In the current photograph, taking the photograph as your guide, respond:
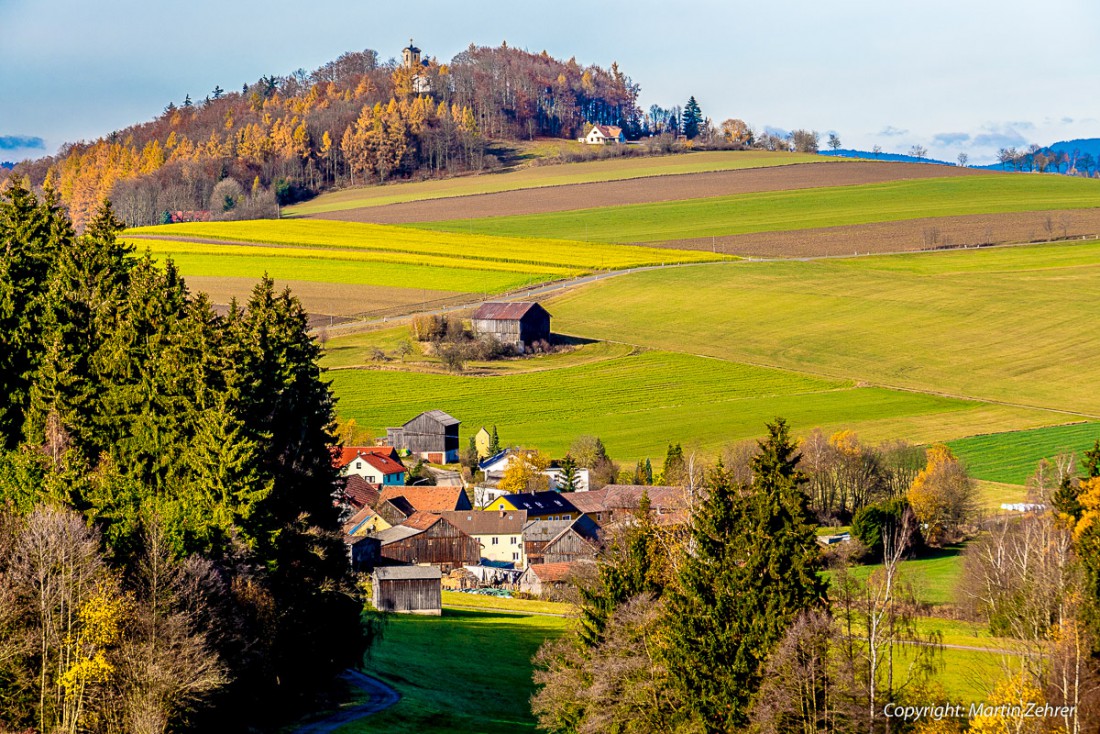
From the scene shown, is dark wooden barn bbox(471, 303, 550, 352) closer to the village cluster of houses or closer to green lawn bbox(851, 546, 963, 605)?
the village cluster of houses

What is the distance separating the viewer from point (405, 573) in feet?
186

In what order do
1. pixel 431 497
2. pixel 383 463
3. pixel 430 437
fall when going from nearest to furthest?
1. pixel 431 497
2. pixel 383 463
3. pixel 430 437

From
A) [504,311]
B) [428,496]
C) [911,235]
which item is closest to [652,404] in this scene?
[428,496]

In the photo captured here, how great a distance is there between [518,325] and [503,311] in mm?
2473

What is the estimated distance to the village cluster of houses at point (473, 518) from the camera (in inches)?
2751

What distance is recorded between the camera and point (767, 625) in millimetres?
31359

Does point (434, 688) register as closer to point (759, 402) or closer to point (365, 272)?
point (759, 402)

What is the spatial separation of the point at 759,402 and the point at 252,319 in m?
52.0

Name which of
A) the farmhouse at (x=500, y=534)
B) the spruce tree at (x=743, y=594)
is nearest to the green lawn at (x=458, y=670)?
the spruce tree at (x=743, y=594)

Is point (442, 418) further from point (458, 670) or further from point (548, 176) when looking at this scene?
point (548, 176)

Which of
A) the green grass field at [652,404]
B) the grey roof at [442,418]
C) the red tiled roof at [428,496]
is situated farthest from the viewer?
the grey roof at [442,418]

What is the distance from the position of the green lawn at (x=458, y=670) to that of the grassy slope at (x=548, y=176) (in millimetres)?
116141

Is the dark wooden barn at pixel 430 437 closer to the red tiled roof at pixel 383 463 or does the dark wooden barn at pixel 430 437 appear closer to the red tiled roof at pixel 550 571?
the red tiled roof at pixel 383 463

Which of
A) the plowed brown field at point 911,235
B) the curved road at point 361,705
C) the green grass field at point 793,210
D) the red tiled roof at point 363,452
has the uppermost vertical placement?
the green grass field at point 793,210
